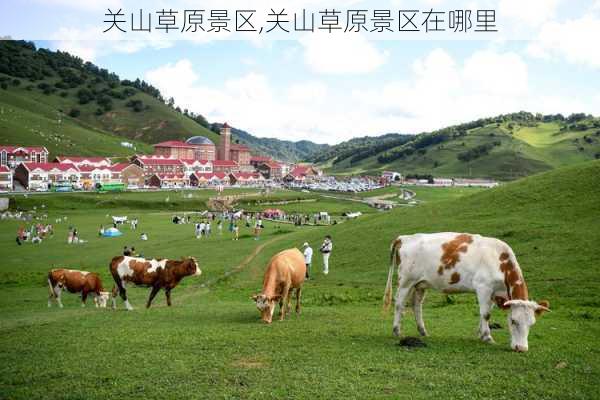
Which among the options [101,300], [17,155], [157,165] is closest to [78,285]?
[101,300]

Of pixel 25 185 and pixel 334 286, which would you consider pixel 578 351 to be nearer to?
pixel 334 286

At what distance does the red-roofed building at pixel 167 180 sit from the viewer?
164 m

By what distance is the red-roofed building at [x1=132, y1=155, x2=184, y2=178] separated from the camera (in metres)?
168

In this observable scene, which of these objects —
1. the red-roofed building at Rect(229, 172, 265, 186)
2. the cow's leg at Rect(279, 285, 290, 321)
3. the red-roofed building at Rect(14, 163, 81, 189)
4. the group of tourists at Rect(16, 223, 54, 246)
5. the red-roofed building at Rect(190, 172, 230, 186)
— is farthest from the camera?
the red-roofed building at Rect(229, 172, 265, 186)

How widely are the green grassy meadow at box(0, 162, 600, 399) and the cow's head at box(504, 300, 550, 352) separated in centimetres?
36

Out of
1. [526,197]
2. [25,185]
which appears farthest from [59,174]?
[526,197]

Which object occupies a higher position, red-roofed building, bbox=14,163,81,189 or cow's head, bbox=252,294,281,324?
red-roofed building, bbox=14,163,81,189

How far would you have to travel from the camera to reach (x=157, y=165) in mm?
172250

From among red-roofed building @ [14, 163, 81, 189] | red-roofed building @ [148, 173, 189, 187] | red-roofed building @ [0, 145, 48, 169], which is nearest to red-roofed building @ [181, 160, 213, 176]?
red-roofed building @ [148, 173, 189, 187]

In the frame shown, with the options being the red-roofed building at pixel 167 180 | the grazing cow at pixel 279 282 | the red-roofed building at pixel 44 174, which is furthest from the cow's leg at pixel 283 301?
the red-roofed building at pixel 167 180

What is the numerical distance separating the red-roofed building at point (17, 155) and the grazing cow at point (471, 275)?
6038 inches

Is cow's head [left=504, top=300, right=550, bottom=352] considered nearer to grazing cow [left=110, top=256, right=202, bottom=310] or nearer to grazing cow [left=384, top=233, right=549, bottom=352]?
grazing cow [left=384, top=233, right=549, bottom=352]

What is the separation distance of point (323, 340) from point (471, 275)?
14.6ft

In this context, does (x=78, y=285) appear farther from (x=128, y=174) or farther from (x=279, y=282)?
(x=128, y=174)
